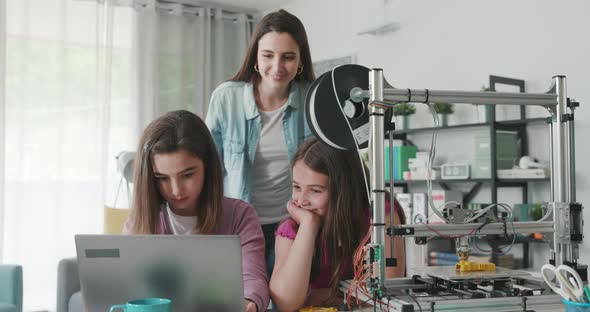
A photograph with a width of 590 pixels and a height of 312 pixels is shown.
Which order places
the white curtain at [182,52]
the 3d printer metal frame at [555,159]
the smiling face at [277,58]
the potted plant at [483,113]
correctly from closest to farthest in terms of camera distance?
1. the 3d printer metal frame at [555,159]
2. the smiling face at [277,58]
3. the potted plant at [483,113]
4. the white curtain at [182,52]

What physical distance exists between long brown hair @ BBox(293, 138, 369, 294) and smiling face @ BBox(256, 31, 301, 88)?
42cm

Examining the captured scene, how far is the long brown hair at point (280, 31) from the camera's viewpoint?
1948 millimetres

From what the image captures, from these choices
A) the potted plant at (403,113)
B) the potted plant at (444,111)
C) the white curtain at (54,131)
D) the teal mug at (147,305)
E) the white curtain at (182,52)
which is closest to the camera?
the teal mug at (147,305)

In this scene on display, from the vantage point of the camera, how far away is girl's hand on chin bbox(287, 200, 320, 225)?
1533mm

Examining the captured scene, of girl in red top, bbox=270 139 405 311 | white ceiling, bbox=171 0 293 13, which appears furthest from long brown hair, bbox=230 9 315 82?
white ceiling, bbox=171 0 293 13

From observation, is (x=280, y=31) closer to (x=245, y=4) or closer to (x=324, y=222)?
(x=324, y=222)

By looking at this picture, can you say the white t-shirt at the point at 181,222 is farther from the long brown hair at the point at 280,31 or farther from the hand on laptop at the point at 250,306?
the long brown hair at the point at 280,31

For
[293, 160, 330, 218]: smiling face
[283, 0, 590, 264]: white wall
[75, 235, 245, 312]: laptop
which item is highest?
[283, 0, 590, 264]: white wall

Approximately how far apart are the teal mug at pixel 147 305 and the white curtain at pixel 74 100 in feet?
12.7

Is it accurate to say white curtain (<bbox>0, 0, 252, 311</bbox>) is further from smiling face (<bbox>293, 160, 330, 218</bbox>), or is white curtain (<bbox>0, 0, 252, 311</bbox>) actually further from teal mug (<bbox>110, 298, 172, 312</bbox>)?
teal mug (<bbox>110, 298, 172, 312</bbox>)

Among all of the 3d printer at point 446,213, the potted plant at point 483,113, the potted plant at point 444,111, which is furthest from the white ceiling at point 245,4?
the 3d printer at point 446,213

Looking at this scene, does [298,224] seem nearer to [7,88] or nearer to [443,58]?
[443,58]

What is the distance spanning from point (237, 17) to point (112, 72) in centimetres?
131

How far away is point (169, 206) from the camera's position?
1594 millimetres
